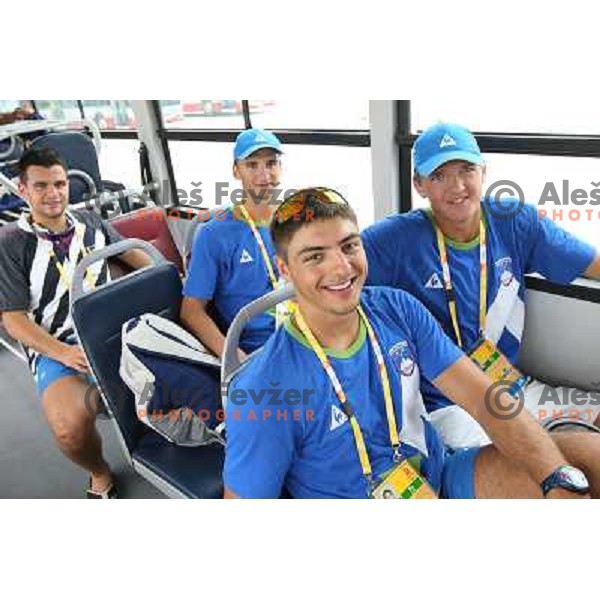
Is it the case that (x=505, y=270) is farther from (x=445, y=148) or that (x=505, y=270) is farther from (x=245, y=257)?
(x=245, y=257)

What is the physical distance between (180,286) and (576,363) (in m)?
1.68

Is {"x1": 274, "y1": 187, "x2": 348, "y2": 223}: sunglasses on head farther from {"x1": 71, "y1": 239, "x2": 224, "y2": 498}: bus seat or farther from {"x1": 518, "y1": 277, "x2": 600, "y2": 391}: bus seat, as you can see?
{"x1": 518, "y1": 277, "x2": 600, "y2": 391}: bus seat

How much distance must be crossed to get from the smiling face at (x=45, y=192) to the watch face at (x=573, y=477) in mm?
2309

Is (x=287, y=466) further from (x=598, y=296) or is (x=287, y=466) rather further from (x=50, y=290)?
(x=50, y=290)

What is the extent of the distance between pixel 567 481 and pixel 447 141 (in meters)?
1.14

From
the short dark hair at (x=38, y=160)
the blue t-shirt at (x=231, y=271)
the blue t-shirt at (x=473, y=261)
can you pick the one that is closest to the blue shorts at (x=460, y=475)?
the blue t-shirt at (x=473, y=261)

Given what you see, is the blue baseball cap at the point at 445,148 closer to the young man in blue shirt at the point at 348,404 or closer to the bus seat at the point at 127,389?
the young man in blue shirt at the point at 348,404

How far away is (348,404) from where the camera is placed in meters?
1.36

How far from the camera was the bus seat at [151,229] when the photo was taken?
3.18 m

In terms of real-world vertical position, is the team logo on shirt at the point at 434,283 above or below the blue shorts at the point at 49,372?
above

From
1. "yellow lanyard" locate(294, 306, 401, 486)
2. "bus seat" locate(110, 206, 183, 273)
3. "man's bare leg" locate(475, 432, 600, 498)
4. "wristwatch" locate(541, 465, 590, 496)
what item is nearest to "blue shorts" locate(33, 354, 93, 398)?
"bus seat" locate(110, 206, 183, 273)

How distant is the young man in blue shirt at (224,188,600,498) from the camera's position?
126 centimetres

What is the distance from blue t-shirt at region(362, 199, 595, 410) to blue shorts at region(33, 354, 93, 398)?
137 cm

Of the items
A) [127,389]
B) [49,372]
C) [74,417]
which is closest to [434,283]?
[127,389]
